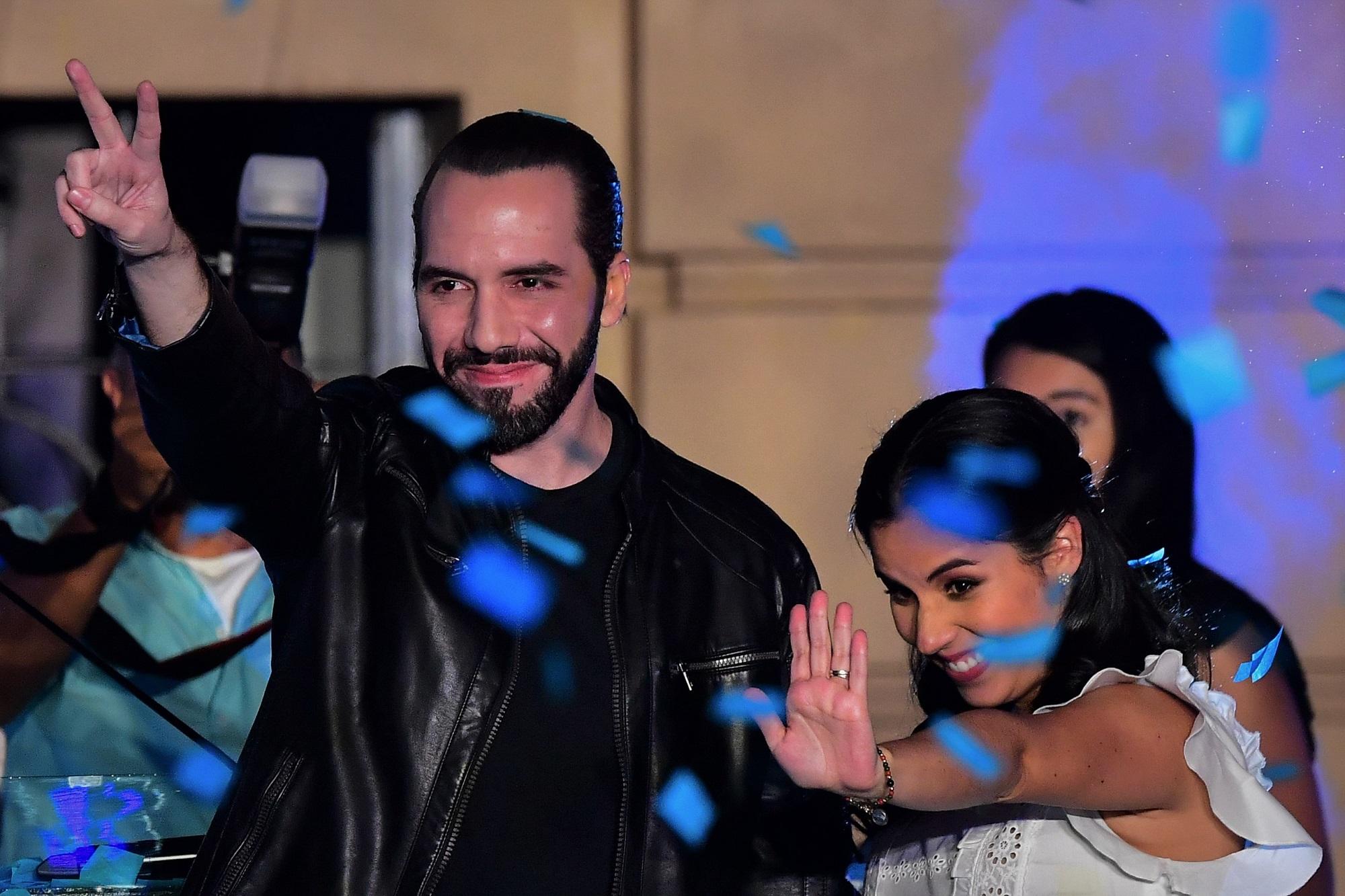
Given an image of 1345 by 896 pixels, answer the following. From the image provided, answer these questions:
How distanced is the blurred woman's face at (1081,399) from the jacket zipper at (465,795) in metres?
1.19

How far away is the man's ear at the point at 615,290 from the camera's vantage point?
2.40m

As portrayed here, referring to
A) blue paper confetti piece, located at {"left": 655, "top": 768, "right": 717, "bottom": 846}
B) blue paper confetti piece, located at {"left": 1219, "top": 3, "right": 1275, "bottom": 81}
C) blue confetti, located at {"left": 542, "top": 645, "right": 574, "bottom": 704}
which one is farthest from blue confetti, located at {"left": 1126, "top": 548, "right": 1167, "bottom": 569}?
blue paper confetti piece, located at {"left": 1219, "top": 3, "right": 1275, "bottom": 81}

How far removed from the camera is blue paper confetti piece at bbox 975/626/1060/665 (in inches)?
80.4

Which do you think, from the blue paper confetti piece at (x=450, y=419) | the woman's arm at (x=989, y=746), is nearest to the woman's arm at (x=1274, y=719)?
the woman's arm at (x=989, y=746)

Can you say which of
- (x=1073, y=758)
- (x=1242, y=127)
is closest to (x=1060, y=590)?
(x=1073, y=758)

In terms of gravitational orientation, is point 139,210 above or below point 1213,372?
above

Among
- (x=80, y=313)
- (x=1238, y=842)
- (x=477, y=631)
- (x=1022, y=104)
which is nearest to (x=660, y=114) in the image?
(x=1022, y=104)

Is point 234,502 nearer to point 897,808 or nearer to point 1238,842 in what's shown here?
point 897,808

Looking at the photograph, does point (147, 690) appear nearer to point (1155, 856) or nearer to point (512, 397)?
point (512, 397)

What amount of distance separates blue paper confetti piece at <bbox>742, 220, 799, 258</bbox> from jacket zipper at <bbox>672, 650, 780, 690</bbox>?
6.42ft

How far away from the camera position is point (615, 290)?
2.43m

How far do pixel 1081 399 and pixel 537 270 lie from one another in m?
1.13

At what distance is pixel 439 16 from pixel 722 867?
2.63 metres

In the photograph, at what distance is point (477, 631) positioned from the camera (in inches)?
81.7
